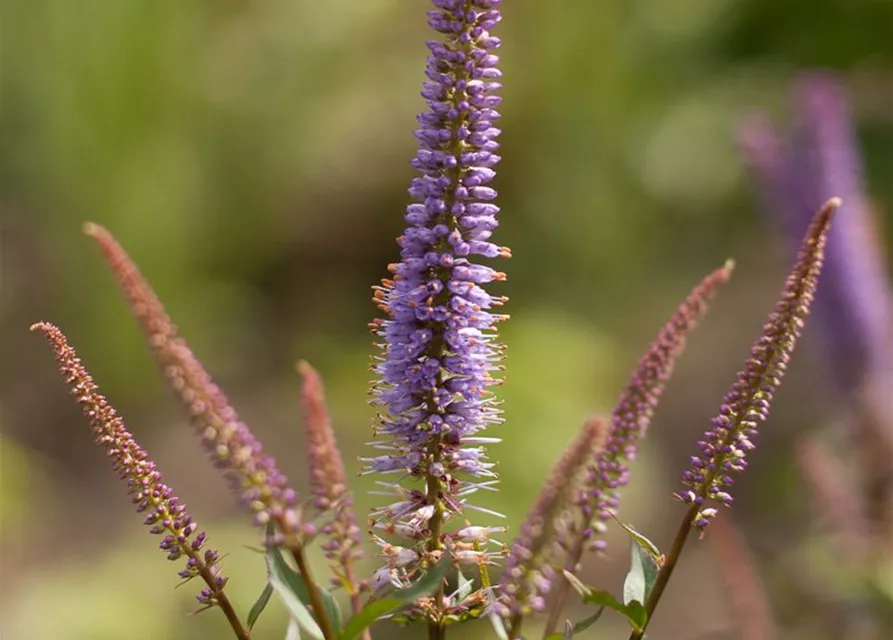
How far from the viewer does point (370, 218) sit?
24.9ft

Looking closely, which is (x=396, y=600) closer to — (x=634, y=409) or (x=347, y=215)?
(x=634, y=409)

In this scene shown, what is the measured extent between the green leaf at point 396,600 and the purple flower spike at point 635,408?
16cm

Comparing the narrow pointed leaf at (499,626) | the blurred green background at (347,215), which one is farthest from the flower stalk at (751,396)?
the blurred green background at (347,215)

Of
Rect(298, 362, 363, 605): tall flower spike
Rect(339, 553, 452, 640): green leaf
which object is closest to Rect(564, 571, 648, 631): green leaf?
Rect(339, 553, 452, 640): green leaf

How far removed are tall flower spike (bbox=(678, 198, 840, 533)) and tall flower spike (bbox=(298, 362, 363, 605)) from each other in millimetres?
312

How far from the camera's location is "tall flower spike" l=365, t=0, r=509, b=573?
102cm

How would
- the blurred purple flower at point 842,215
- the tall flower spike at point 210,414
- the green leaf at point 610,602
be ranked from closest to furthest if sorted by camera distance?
the tall flower spike at point 210,414, the green leaf at point 610,602, the blurred purple flower at point 842,215

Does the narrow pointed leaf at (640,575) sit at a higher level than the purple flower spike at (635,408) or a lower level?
lower

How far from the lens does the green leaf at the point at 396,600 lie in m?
0.90

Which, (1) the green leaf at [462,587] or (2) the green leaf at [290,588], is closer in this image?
(2) the green leaf at [290,588]

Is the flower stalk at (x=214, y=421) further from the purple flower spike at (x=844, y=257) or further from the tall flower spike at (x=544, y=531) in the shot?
the purple flower spike at (x=844, y=257)

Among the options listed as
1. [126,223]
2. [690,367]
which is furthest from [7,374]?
[690,367]

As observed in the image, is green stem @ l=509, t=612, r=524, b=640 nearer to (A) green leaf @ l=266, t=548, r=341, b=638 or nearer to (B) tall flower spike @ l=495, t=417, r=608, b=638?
(B) tall flower spike @ l=495, t=417, r=608, b=638

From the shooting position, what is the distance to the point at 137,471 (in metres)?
0.94
